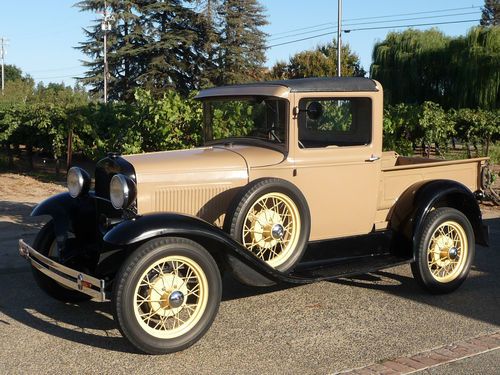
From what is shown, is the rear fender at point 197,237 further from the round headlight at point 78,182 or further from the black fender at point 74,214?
the round headlight at point 78,182

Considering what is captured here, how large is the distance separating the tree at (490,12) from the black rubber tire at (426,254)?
83212mm

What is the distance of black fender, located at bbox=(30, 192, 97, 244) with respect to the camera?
4.92 meters

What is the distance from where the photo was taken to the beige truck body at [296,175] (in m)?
4.73

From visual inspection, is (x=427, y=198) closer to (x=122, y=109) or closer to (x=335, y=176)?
(x=335, y=176)

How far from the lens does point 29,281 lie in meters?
5.89

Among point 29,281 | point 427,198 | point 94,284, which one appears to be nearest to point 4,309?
point 29,281

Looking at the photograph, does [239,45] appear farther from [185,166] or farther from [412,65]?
[185,166]

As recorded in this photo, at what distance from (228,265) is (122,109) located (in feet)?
34.5

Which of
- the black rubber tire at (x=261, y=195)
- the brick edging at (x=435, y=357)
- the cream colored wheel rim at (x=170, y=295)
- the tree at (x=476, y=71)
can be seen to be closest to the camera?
the brick edging at (x=435, y=357)

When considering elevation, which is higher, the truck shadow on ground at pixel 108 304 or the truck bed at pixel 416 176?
the truck bed at pixel 416 176

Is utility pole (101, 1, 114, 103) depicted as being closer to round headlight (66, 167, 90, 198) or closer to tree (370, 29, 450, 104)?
tree (370, 29, 450, 104)

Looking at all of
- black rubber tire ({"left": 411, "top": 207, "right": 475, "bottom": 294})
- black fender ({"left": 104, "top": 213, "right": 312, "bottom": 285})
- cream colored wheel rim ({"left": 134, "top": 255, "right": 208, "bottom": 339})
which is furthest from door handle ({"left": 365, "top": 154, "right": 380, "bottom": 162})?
cream colored wheel rim ({"left": 134, "top": 255, "right": 208, "bottom": 339})

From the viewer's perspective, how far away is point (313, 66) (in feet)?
150

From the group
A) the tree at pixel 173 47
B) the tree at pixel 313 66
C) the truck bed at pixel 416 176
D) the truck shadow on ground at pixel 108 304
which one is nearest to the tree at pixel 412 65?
the tree at pixel 313 66
